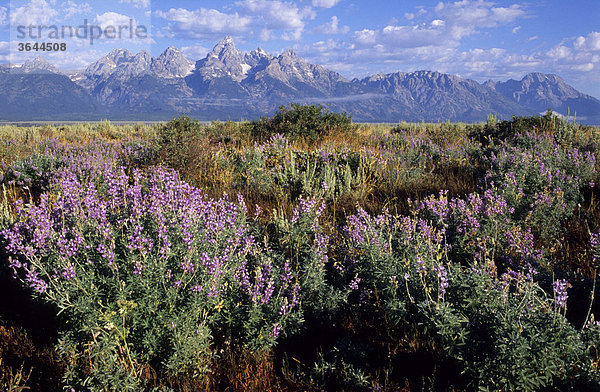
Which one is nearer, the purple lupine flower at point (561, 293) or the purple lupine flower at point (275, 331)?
the purple lupine flower at point (561, 293)

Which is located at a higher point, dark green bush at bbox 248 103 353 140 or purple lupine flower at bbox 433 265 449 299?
dark green bush at bbox 248 103 353 140

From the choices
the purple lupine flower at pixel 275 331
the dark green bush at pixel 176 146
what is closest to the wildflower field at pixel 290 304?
the purple lupine flower at pixel 275 331

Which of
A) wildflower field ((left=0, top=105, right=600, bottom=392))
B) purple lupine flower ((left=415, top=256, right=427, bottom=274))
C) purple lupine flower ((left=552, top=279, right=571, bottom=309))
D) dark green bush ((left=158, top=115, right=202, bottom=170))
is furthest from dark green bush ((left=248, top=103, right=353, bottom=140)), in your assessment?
purple lupine flower ((left=552, top=279, right=571, bottom=309))

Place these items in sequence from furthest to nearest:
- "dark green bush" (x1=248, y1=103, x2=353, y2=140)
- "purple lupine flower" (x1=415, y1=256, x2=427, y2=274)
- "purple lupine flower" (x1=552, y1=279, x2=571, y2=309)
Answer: "dark green bush" (x1=248, y1=103, x2=353, y2=140), "purple lupine flower" (x1=415, y1=256, x2=427, y2=274), "purple lupine flower" (x1=552, y1=279, x2=571, y2=309)

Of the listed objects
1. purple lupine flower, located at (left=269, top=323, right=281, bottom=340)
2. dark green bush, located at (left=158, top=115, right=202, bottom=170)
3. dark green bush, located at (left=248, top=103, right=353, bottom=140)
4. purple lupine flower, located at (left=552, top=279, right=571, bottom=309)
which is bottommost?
purple lupine flower, located at (left=269, top=323, right=281, bottom=340)

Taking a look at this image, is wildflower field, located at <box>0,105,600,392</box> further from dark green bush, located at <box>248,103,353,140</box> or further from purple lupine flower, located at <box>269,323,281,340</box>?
dark green bush, located at <box>248,103,353,140</box>

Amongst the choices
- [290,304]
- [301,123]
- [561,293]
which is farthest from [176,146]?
[561,293]

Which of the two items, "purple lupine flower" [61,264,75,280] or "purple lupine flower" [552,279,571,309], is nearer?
"purple lupine flower" [552,279,571,309]

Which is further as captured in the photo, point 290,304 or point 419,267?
point 290,304

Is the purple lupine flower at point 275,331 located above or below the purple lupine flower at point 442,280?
below

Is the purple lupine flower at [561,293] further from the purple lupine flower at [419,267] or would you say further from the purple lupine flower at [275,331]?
the purple lupine flower at [275,331]

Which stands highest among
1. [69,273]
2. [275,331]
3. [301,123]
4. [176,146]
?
[301,123]

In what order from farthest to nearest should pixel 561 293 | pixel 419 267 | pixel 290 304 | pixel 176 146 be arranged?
pixel 176 146 → pixel 290 304 → pixel 419 267 → pixel 561 293

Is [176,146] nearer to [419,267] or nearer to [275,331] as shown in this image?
[275,331]
